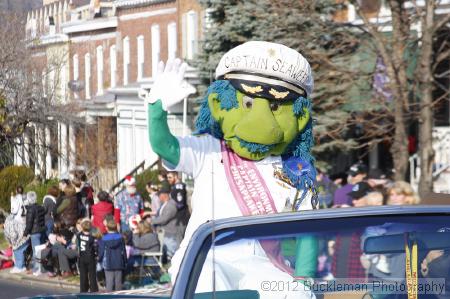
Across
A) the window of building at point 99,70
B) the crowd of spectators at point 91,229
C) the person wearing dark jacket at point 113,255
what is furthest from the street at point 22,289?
the window of building at point 99,70

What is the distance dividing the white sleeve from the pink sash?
0.11m

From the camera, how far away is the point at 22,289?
1591 centimetres

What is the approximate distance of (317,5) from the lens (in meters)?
17.8

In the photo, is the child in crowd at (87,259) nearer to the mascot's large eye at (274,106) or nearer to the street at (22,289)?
the street at (22,289)

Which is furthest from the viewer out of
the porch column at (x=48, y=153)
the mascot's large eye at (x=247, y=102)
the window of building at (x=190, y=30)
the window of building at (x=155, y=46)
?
the window of building at (x=190, y=30)

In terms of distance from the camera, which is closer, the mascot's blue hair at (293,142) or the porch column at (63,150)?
the mascot's blue hair at (293,142)

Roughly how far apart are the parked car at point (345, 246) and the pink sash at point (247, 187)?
66.3 inches

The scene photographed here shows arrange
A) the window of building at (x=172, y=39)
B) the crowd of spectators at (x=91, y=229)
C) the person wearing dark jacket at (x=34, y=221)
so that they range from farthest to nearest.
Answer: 1. the window of building at (x=172, y=39)
2. the person wearing dark jacket at (x=34, y=221)
3. the crowd of spectators at (x=91, y=229)

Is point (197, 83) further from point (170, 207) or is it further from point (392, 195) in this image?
point (392, 195)

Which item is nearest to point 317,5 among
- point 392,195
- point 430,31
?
point 430,31

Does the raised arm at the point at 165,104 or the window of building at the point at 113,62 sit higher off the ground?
the window of building at the point at 113,62

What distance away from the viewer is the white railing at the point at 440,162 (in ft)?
66.6

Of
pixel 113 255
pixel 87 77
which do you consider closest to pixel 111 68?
pixel 87 77

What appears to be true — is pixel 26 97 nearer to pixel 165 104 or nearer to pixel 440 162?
pixel 440 162
